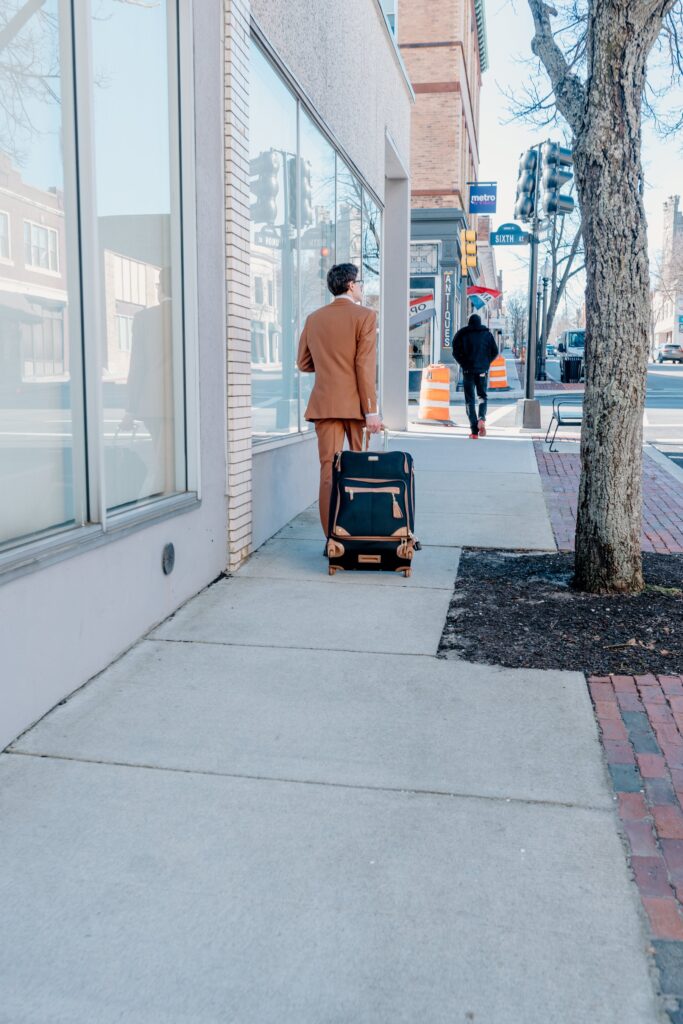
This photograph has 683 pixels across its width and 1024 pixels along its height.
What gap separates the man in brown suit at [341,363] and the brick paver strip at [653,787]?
119 inches

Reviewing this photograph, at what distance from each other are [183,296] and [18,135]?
1727mm

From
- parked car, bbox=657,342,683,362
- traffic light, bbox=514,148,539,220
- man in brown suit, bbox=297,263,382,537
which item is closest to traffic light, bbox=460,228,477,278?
traffic light, bbox=514,148,539,220

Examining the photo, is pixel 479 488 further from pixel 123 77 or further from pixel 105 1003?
pixel 105 1003

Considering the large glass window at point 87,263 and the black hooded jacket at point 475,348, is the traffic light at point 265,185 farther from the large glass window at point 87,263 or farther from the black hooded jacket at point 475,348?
the black hooded jacket at point 475,348

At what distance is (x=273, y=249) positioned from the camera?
319 inches

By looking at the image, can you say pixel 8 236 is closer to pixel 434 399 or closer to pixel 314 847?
pixel 314 847

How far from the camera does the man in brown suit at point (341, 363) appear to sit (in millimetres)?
6996

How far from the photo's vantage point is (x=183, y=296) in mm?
5754

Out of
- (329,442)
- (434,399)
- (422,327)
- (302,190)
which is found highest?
(422,327)

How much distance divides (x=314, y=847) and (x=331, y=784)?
0.45 metres

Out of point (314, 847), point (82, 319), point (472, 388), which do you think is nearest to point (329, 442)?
point (82, 319)

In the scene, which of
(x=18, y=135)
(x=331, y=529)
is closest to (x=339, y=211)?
(x=331, y=529)

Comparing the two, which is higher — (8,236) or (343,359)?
(8,236)

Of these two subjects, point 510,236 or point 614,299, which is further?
point 510,236
